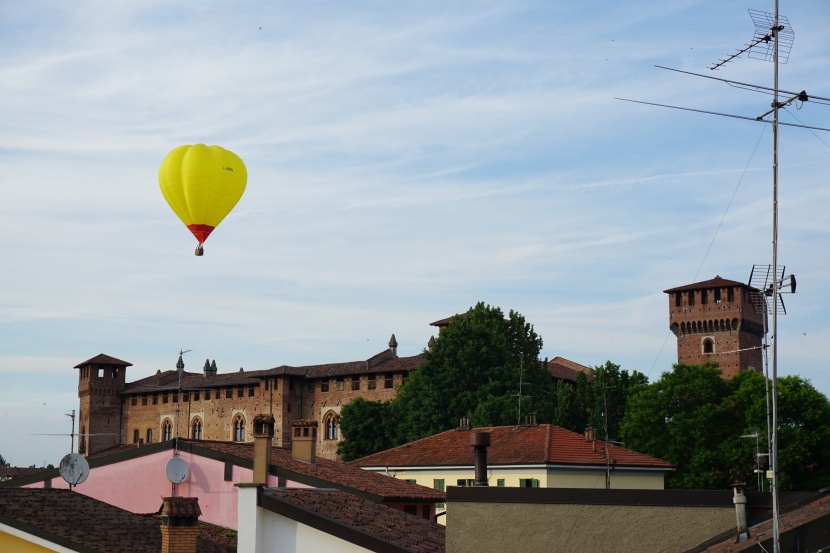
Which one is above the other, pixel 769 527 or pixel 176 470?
pixel 769 527

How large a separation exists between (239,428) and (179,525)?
2708 inches

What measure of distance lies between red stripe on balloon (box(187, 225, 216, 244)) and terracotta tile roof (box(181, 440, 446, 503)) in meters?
6.40

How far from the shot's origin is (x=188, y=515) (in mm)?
16922

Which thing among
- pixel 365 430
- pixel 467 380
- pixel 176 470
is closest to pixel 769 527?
pixel 176 470

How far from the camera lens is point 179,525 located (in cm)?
1694

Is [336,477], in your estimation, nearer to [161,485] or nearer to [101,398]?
[161,485]

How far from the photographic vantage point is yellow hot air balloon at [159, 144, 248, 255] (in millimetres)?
31938

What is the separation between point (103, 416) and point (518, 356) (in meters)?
41.8

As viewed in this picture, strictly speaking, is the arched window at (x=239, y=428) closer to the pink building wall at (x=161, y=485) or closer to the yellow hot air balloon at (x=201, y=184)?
the yellow hot air balloon at (x=201, y=184)

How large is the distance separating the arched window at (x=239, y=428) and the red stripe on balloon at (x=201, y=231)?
2080 inches

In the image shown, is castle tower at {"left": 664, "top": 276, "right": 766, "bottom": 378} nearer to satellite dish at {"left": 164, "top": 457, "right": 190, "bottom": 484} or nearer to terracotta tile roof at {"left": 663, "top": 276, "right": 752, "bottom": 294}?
terracotta tile roof at {"left": 663, "top": 276, "right": 752, "bottom": 294}

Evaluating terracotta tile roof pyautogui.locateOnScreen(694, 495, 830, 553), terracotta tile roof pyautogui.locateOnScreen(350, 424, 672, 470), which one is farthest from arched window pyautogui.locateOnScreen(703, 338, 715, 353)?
terracotta tile roof pyautogui.locateOnScreen(694, 495, 830, 553)

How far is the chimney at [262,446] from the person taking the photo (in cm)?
2073

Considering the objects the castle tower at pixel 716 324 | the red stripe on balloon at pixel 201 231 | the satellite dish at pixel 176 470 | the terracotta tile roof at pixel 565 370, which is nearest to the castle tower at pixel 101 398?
the terracotta tile roof at pixel 565 370
